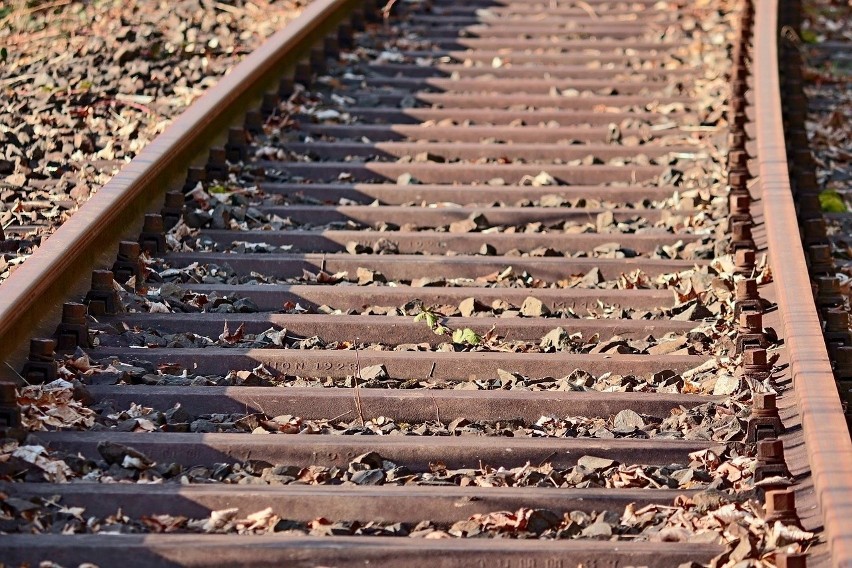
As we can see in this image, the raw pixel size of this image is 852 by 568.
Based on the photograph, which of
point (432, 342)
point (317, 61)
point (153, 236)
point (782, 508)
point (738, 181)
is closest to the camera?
point (782, 508)

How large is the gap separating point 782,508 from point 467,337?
1.94 meters

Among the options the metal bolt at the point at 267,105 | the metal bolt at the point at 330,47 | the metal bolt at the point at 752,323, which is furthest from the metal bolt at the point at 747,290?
the metal bolt at the point at 330,47

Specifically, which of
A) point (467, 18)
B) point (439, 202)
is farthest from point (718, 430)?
point (467, 18)

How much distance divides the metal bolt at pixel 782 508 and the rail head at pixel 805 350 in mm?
94

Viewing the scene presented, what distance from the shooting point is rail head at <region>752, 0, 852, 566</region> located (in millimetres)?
3871

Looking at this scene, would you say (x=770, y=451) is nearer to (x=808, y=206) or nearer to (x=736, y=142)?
(x=808, y=206)

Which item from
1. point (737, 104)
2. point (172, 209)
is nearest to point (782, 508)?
point (172, 209)

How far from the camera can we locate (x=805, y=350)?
4848mm

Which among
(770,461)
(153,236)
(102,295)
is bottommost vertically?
(770,461)

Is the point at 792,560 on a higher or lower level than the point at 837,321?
lower

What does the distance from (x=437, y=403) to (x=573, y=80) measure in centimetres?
496

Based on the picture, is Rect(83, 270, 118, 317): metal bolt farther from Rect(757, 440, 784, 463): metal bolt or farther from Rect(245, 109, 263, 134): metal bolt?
Rect(757, 440, 784, 463): metal bolt

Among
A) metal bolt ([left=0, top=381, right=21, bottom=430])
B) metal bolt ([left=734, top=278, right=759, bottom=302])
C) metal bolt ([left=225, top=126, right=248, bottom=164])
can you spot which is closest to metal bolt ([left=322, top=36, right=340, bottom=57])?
metal bolt ([left=225, top=126, right=248, bottom=164])

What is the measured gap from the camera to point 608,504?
4371 millimetres
